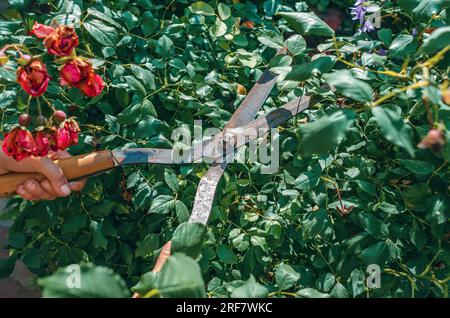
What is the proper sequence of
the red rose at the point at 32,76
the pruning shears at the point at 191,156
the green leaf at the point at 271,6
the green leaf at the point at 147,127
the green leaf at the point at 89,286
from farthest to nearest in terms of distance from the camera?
the green leaf at the point at 271,6
the green leaf at the point at 147,127
the pruning shears at the point at 191,156
the red rose at the point at 32,76
the green leaf at the point at 89,286

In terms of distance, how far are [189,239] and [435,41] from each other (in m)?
0.60

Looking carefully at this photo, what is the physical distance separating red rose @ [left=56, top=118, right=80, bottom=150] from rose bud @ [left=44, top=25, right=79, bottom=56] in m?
0.19

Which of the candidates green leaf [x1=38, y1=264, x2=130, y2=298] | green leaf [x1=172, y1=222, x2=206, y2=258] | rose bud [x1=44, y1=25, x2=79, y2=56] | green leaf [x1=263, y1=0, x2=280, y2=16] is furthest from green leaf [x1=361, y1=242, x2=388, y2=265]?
green leaf [x1=263, y1=0, x2=280, y2=16]

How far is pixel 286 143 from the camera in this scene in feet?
5.13

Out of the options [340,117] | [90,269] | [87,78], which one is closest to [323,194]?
[340,117]

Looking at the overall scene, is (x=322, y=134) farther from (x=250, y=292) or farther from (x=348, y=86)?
(x=250, y=292)

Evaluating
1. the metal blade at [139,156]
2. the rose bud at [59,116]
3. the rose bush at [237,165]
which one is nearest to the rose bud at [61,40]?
the rose bush at [237,165]

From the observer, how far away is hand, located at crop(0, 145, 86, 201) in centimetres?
145

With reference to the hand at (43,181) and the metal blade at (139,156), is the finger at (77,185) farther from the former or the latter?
the metal blade at (139,156)

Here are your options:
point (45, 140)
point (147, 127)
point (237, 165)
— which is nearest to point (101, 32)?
point (147, 127)

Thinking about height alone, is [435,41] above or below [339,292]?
above

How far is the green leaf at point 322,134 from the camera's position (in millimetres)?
1028

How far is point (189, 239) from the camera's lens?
1.12 metres
